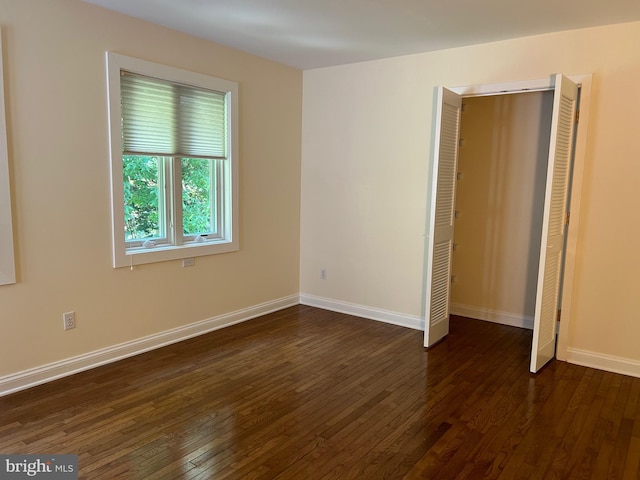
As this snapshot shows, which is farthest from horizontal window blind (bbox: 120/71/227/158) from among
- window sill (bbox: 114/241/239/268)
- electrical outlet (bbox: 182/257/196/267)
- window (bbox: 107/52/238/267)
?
electrical outlet (bbox: 182/257/196/267)

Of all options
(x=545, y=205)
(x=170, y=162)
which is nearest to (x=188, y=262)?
(x=170, y=162)

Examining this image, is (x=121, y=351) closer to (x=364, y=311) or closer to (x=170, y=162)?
(x=170, y=162)

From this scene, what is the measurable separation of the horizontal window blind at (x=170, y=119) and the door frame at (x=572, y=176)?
7.70 ft

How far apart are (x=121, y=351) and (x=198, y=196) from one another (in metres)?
1.43

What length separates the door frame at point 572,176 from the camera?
11.3ft

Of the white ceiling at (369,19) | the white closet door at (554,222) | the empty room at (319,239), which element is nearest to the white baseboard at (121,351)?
the empty room at (319,239)

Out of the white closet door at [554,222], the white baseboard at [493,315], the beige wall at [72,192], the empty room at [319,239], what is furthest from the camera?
the white baseboard at [493,315]

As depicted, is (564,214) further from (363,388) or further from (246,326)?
(246,326)

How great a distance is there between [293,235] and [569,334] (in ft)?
9.05

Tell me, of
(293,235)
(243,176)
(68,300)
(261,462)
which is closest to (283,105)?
(243,176)

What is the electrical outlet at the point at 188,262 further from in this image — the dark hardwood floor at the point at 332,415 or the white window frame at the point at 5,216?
the white window frame at the point at 5,216

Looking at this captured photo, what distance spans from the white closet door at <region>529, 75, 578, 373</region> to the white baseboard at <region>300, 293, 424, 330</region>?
3.83 ft

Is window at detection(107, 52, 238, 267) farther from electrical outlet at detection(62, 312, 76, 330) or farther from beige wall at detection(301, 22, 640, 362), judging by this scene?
beige wall at detection(301, 22, 640, 362)

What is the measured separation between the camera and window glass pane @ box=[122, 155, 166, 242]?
361cm
